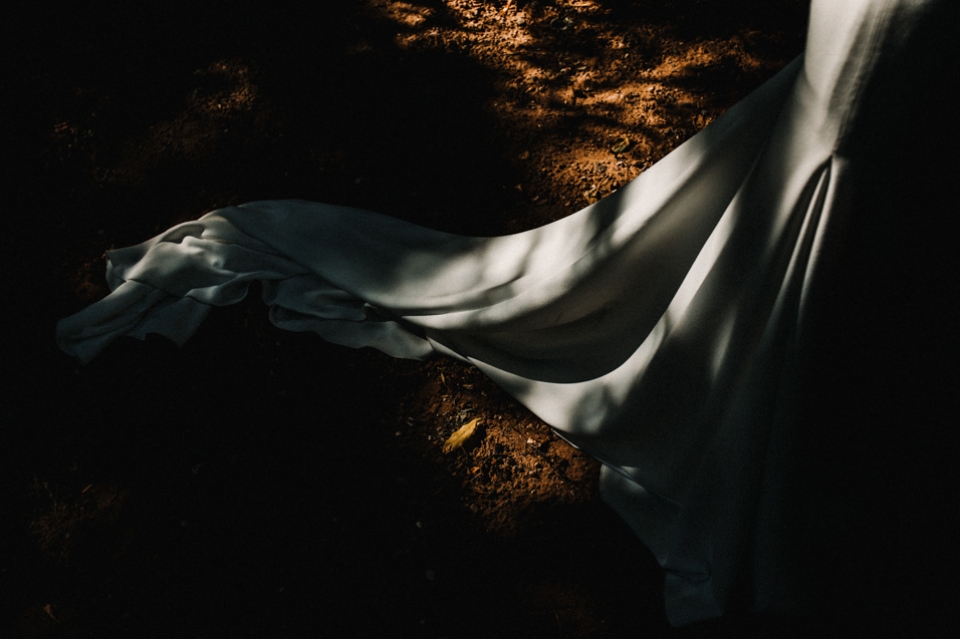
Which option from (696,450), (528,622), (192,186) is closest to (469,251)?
(696,450)

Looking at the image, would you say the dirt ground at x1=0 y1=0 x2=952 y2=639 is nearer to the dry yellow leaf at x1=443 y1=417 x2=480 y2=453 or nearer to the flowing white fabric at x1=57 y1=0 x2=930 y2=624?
the dry yellow leaf at x1=443 y1=417 x2=480 y2=453

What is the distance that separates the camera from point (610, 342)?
2346mm

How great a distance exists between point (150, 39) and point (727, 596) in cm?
501

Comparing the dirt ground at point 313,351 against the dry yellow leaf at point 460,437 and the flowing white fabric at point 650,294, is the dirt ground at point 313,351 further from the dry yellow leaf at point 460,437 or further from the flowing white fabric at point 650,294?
the flowing white fabric at point 650,294

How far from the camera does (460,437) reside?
2742 mm

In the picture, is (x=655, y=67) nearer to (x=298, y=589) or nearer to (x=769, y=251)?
(x=769, y=251)

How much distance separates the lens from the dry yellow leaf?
2729 millimetres

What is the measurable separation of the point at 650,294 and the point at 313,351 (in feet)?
5.40

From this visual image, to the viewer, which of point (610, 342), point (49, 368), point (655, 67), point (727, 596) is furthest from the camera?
point (655, 67)

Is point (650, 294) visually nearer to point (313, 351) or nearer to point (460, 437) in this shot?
point (460, 437)

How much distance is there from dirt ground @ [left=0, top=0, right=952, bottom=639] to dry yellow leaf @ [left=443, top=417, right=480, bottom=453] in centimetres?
3

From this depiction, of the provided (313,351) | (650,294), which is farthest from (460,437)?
(650,294)

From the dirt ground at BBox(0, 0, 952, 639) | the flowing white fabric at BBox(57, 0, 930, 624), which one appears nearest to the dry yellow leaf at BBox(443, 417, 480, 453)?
the dirt ground at BBox(0, 0, 952, 639)

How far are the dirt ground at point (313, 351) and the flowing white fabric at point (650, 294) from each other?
0.17 meters
